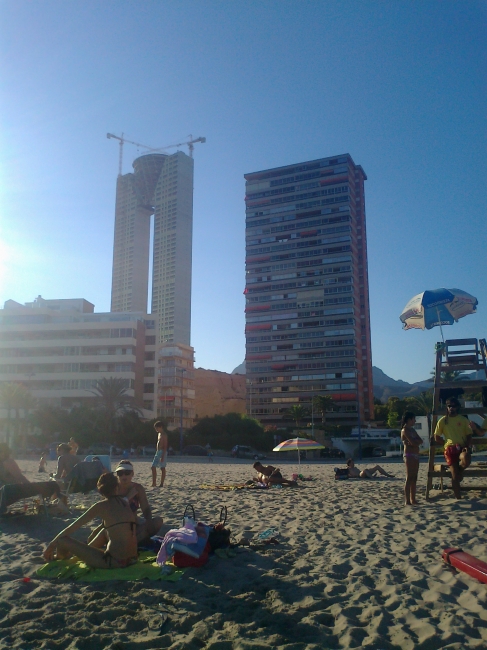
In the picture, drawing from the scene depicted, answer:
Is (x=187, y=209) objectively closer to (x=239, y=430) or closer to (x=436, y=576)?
(x=239, y=430)

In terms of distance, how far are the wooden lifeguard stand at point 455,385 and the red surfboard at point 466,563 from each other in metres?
4.04

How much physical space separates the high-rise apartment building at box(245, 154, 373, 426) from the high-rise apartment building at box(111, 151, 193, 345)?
34.3 m

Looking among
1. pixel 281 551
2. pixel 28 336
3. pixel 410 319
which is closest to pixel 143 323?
pixel 28 336

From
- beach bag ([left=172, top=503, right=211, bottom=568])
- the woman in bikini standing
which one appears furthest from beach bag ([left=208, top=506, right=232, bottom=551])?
the woman in bikini standing

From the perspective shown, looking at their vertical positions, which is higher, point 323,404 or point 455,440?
point 323,404

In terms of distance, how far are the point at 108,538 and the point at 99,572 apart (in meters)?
0.35

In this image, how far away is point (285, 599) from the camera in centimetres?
398

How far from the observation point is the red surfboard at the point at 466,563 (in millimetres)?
4180

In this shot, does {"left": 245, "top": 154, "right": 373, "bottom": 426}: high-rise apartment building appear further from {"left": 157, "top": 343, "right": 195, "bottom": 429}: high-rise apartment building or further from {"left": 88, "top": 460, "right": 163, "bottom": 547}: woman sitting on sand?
{"left": 88, "top": 460, "right": 163, "bottom": 547}: woman sitting on sand

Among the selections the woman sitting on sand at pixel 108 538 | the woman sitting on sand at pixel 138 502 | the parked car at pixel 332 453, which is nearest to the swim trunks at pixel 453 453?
the woman sitting on sand at pixel 138 502

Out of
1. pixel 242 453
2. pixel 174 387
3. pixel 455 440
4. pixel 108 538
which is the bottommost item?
pixel 242 453

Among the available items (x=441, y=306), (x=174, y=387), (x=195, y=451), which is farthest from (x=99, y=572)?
(x=174, y=387)

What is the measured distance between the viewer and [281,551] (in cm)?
545

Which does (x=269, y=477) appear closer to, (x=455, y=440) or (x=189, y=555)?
(x=455, y=440)
